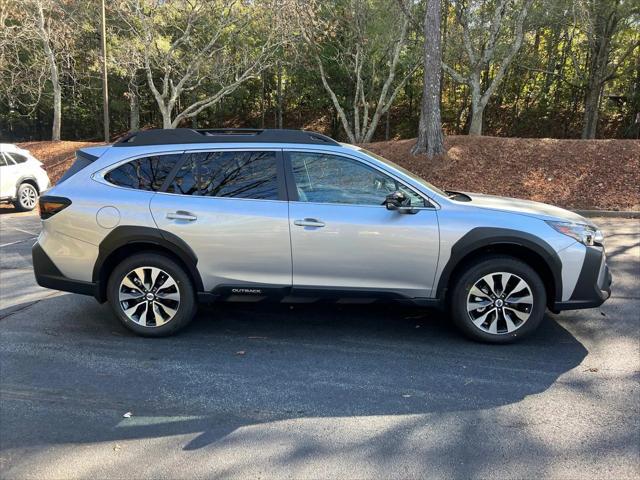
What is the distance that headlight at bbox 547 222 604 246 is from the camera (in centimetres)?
435

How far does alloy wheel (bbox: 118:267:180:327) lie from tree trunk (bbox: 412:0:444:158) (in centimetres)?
1060

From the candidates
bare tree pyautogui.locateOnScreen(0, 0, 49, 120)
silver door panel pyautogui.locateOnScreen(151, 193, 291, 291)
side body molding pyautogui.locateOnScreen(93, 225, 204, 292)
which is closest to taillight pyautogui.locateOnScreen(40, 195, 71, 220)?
side body molding pyautogui.locateOnScreen(93, 225, 204, 292)

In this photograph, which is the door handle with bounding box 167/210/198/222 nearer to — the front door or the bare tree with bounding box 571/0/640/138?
the front door

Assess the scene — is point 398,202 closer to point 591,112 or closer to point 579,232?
point 579,232

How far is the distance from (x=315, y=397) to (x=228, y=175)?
6.76 feet

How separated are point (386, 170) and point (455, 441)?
2.28 meters

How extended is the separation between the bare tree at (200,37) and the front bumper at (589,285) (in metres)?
16.0

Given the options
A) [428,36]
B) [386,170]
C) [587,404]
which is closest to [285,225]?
[386,170]

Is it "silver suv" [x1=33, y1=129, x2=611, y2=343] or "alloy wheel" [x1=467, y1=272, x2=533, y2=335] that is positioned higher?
"silver suv" [x1=33, y1=129, x2=611, y2=343]

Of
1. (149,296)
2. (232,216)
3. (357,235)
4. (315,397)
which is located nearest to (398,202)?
(357,235)

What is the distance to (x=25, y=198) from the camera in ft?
40.5

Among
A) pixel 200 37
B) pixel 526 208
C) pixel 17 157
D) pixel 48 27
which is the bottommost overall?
pixel 526 208

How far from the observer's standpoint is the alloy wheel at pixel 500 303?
4379 mm

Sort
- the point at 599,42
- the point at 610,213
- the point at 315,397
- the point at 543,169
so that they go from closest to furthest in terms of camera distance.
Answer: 1. the point at 315,397
2. the point at 610,213
3. the point at 543,169
4. the point at 599,42
